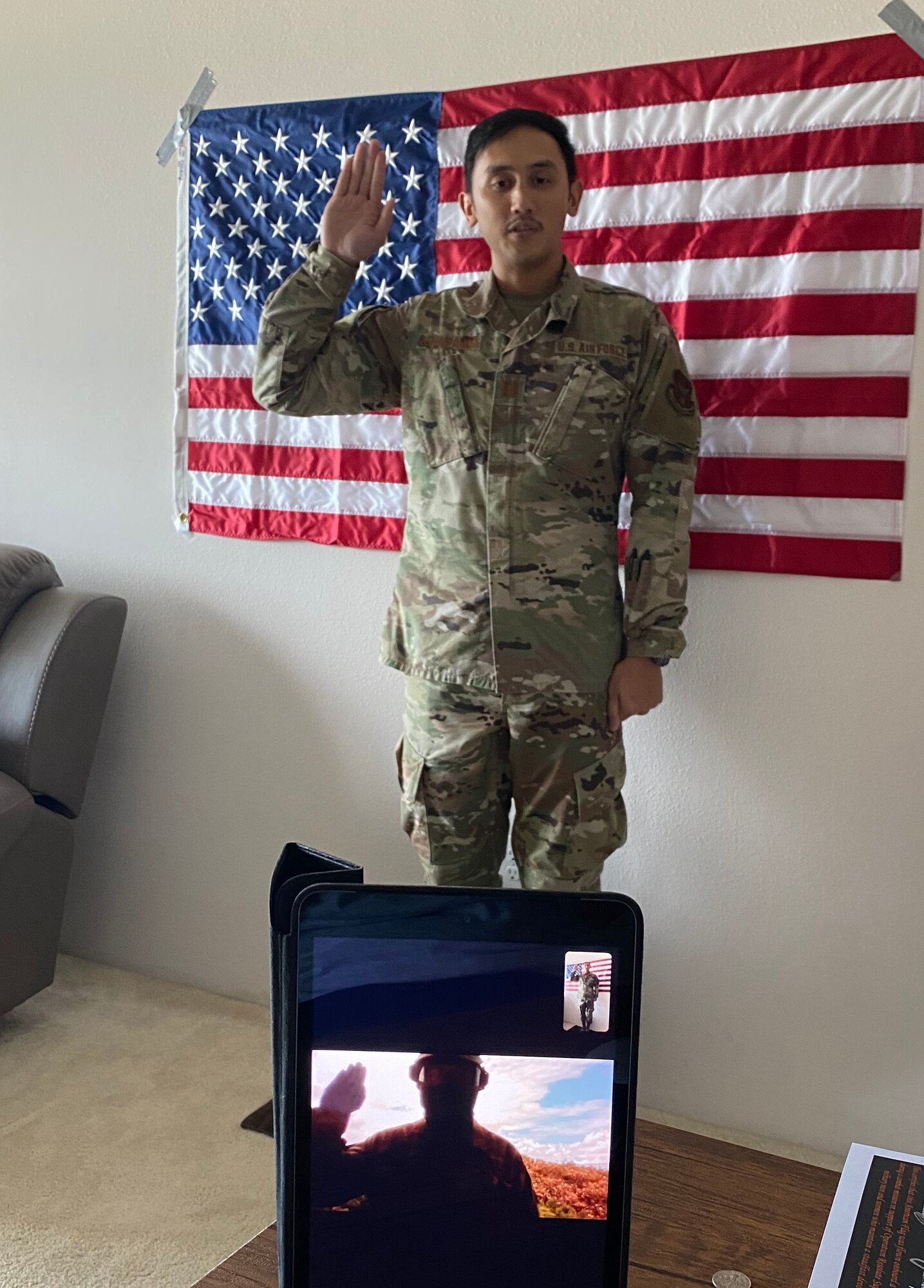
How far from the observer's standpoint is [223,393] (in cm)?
244

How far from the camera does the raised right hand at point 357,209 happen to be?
1771 mm

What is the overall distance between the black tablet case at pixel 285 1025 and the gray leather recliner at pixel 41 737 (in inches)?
66.4

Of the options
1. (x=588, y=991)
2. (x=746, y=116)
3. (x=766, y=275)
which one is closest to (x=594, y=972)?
(x=588, y=991)

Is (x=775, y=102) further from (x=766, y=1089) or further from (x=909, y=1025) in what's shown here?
(x=766, y=1089)

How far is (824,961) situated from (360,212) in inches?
54.8

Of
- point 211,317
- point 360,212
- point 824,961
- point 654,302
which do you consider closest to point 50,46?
point 211,317

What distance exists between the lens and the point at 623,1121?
719 mm

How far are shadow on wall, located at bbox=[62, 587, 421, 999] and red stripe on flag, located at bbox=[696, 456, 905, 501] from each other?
75 centimetres

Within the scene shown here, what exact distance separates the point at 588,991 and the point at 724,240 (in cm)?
152

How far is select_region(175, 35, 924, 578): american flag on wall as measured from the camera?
1.84 meters

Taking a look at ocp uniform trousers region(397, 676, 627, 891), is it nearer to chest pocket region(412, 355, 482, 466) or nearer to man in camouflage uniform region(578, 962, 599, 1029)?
chest pocket region(412, 355, 482, 466)

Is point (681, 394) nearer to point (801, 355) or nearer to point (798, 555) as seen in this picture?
point (801, 355)

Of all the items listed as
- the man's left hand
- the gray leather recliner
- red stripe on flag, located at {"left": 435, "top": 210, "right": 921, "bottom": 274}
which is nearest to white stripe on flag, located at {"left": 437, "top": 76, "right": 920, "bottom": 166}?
red stripe on flag, located at {"left": 435, "top": 210, "right": 921, "bottom": 274}

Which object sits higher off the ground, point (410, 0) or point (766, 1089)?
point (410, 0)
